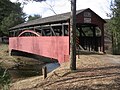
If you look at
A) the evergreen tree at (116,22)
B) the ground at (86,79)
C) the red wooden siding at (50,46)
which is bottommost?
the ground at (86,79)

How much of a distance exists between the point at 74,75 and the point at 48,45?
1208cm

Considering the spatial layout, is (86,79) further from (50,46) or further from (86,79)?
(50,46)

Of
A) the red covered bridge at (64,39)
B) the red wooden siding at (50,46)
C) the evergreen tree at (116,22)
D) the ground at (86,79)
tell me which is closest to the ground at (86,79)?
the ground at (86,79)

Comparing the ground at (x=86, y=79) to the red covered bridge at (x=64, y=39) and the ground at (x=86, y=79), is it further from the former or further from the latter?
the red covered bridge at (x=64, y=39)

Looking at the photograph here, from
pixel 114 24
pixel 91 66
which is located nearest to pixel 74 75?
pixel 91 66

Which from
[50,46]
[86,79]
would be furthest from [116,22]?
[86,79]

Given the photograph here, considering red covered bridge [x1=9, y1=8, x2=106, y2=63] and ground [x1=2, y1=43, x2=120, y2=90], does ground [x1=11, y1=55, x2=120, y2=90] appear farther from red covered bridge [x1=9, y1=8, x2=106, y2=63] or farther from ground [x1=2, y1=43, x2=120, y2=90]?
red covered bridge [x1=9, y1=8, x2=106, y2=63]

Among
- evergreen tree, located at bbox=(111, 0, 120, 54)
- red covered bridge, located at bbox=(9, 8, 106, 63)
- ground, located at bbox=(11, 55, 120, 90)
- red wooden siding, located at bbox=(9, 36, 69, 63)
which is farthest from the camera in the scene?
evergreen tree, located at bbox=(111, 0, 120, 54)

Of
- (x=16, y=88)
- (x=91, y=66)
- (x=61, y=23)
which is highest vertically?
(x=61, y=23)

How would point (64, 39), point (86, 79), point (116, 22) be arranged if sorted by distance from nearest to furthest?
point (86, 79), point (64, 39), point (116, 22)

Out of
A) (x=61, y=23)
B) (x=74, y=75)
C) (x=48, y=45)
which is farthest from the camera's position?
(x=48, y=45)

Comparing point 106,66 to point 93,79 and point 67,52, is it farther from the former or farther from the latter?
point 67,52

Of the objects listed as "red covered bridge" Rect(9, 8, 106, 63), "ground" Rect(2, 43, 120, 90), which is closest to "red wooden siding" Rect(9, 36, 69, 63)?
"red covered bridge" Rect(9, 8, 106, 63)

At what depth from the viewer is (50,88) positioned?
36.6ft
